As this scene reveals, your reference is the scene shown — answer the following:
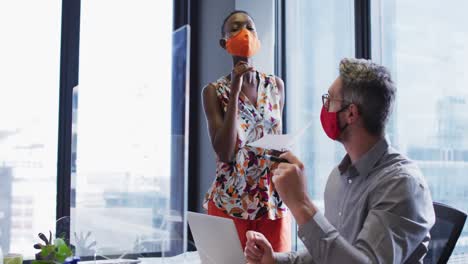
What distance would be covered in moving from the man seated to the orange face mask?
748 mm

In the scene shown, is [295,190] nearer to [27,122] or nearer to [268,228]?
[268,228]

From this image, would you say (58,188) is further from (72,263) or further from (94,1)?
(72,263)

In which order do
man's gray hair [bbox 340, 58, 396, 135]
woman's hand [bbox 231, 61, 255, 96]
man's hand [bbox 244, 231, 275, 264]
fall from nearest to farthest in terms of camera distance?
man's gray hair [bbox 340, 58, 396, 135] → man's hand [bbox 244, 231, 275, 264] → woman's hand [bbox 231, 61, 255, 96]

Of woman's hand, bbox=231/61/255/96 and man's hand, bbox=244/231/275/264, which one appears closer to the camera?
man's hand, bbox=244/231/275/264

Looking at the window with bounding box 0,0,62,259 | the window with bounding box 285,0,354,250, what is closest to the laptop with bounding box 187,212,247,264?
the window with bounding box 285,0,354,250

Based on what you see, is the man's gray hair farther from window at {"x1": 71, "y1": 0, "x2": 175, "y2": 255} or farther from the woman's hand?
window at {"x1": 71, "y1": 0, "x2": 175, "y2": 255}

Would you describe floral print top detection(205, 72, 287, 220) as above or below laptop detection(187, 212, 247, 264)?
above

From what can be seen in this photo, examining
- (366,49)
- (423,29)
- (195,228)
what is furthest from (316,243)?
(366,49)

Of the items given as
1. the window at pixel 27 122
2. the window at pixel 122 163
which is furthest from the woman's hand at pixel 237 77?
the window at pixel 27 122

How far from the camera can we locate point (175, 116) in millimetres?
1929

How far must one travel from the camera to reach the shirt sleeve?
112 cm

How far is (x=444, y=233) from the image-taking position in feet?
4.44

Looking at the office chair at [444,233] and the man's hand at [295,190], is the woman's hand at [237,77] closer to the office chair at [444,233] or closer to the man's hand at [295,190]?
the man's hand at [295,190]

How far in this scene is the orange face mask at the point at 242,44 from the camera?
207 centimetres
